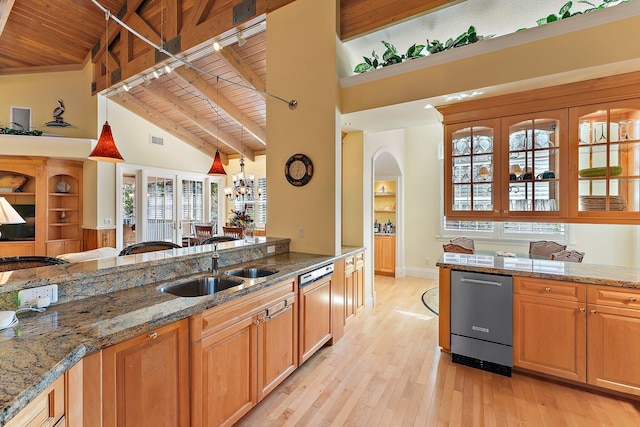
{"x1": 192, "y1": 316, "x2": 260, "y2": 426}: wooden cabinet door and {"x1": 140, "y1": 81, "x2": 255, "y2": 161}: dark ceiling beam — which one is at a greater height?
{"x1": 140, "y1": 81, "x2": 255, "y2": 161}: dark ceiling beam

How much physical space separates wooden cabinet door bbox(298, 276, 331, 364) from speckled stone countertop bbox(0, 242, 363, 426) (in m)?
0.63

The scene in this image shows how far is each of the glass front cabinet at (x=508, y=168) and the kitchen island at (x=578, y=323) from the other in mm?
647

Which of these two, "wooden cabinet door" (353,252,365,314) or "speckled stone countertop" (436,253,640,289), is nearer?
"speckled stone countertop" (436,253,640,289)

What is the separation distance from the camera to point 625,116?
8.17 ft

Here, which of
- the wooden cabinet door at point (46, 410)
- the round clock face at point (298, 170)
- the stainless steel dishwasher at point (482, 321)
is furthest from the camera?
the round clock face at point (298, 170)

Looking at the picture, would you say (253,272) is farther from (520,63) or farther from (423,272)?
(423,272)

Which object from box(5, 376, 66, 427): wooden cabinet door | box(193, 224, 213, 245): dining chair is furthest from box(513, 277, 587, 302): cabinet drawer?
Result: box(193, 224, 213, 245): dining chair

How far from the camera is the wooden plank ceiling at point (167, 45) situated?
12.3ft

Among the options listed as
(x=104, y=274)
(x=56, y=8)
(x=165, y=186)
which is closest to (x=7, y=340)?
(x=104, y=274)

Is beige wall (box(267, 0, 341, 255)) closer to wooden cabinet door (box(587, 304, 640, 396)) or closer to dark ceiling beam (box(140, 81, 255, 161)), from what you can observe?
wooden cabinet door (box(587, 304, 640, 396))

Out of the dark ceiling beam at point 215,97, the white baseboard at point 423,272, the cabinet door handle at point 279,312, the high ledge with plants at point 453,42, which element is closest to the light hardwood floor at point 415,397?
the cabinet door handle at point 279,312

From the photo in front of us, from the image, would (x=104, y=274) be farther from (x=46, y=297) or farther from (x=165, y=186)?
(x=165, y=186)

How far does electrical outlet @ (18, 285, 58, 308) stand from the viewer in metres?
1.42

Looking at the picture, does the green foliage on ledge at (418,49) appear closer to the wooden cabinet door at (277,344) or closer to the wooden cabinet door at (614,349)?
the wooden cabinet door at (614,349)
